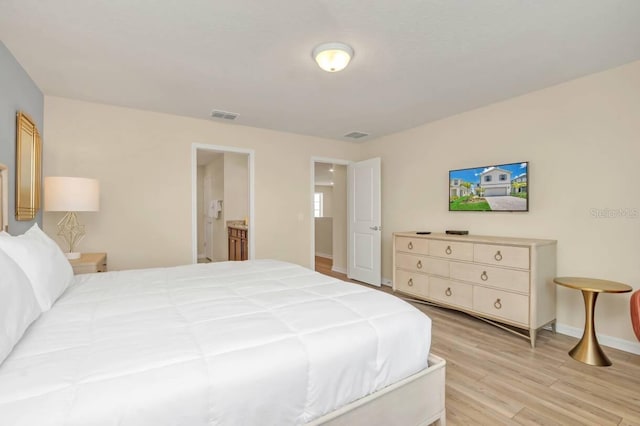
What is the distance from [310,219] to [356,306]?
331 cm

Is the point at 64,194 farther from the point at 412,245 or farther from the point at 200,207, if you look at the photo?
the point at 200,207

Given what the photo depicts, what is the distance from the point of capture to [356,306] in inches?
62.0

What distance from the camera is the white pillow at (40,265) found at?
4.66ft

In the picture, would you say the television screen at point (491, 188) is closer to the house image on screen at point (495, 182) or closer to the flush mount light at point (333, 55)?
the house image on screen at point (495, 182)

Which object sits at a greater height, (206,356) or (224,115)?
(224,115)

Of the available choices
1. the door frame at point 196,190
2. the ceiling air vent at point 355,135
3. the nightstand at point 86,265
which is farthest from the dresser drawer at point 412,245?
the nightstand at point 86,265

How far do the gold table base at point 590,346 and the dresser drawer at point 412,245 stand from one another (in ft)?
4.92

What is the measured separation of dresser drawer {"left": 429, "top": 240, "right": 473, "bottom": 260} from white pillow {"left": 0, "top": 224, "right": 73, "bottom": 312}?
10.8ft

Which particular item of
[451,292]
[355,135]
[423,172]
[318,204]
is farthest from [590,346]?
[318,204]

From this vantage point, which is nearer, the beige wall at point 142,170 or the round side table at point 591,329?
the round side table at point 591,329

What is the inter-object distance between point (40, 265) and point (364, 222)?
4.02m

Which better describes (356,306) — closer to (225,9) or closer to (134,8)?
(225,9)

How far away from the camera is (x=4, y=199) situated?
7.25 feet

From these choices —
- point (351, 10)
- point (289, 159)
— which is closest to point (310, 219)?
point (289, 159)
